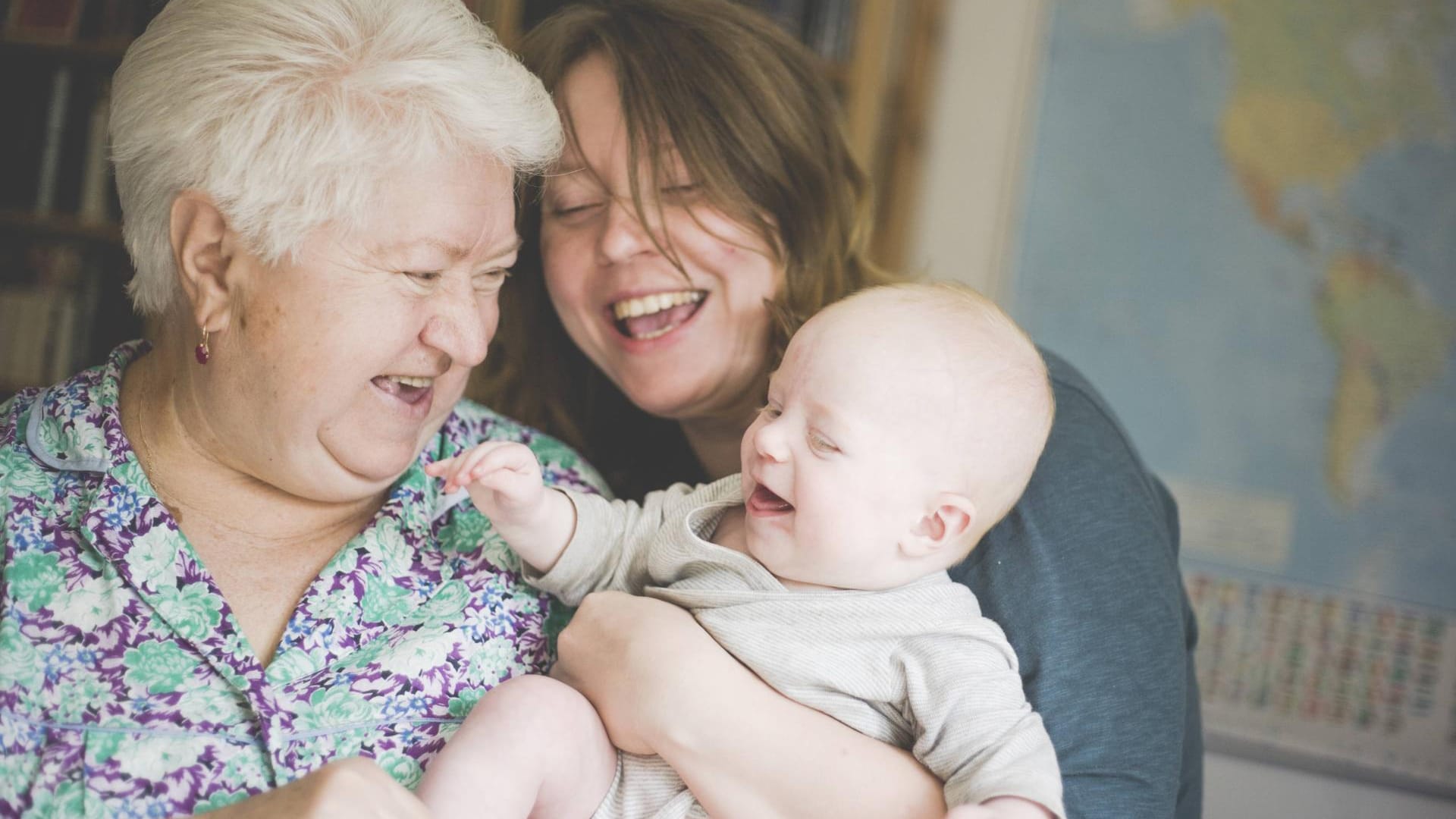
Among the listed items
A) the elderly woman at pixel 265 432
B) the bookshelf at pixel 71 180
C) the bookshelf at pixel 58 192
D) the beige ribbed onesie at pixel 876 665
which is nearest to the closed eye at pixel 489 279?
the elderly woman at pixel 265 432

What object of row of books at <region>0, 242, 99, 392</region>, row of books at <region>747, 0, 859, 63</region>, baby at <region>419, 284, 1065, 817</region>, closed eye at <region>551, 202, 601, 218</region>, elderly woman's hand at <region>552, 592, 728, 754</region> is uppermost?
row of books at <region>747, 0, 859, 63</region>

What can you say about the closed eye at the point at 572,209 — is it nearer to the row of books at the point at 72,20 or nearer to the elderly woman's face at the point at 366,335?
the elderly woman's face at the point at 366,335

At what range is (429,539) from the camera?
58.4 inches

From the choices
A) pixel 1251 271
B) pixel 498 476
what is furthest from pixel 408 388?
pixel 1251 271

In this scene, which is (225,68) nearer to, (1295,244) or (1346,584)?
(1295,244)

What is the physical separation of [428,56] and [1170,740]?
4.00 feet

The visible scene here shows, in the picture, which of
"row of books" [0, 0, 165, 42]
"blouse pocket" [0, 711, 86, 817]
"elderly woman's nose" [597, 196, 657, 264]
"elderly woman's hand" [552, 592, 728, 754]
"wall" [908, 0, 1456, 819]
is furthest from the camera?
"row of books" [0, 0, 165, 42]

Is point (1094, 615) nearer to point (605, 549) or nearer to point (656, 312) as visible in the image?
point (605, 549)

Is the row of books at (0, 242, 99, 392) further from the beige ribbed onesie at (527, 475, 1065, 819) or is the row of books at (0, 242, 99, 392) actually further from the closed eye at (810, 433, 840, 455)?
the closed eye at (810, 433, 840, 455)

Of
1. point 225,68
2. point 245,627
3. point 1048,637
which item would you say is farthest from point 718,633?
point 225,68

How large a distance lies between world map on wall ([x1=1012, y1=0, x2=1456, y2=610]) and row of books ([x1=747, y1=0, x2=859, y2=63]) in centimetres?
57

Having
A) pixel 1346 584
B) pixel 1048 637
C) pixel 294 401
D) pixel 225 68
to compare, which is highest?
pixel 225 68

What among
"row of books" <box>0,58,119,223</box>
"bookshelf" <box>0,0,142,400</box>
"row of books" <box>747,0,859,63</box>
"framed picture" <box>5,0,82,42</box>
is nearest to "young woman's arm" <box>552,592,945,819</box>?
"row of books" <box>747,0,859,63</box>

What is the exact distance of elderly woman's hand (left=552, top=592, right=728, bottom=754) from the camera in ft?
4.06
